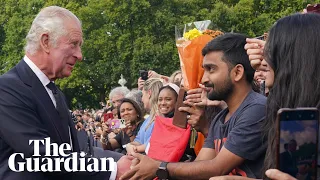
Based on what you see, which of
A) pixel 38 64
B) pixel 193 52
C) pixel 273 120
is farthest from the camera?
pixel 193 52

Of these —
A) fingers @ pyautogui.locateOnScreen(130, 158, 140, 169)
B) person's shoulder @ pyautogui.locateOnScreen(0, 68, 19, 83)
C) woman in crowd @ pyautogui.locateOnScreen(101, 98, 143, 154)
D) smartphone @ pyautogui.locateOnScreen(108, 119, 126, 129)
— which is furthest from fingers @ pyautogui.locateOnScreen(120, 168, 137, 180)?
smartphone @ pyautogui.locateOnScreen(108, 119, 126, 129)

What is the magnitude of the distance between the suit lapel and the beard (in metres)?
1.03

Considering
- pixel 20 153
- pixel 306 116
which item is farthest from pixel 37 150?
pixel 306 116

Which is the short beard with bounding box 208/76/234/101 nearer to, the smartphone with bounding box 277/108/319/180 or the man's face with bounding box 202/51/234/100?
the man's face with bounding box 202/51/234/100

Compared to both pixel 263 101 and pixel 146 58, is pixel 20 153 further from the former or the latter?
pixel 146 58

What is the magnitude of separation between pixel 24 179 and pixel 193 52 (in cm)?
179

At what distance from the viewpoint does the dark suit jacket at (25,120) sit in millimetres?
4195

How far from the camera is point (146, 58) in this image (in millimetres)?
44969

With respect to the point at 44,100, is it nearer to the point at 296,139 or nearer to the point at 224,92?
the point at 224,92

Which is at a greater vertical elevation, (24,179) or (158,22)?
(158,22)

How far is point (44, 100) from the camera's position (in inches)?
174

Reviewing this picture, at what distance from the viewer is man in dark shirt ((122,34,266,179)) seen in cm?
404

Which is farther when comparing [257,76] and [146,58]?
[146,58]

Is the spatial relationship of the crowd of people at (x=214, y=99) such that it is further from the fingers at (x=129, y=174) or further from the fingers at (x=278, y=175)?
the fingers at (x=278, y=175)
